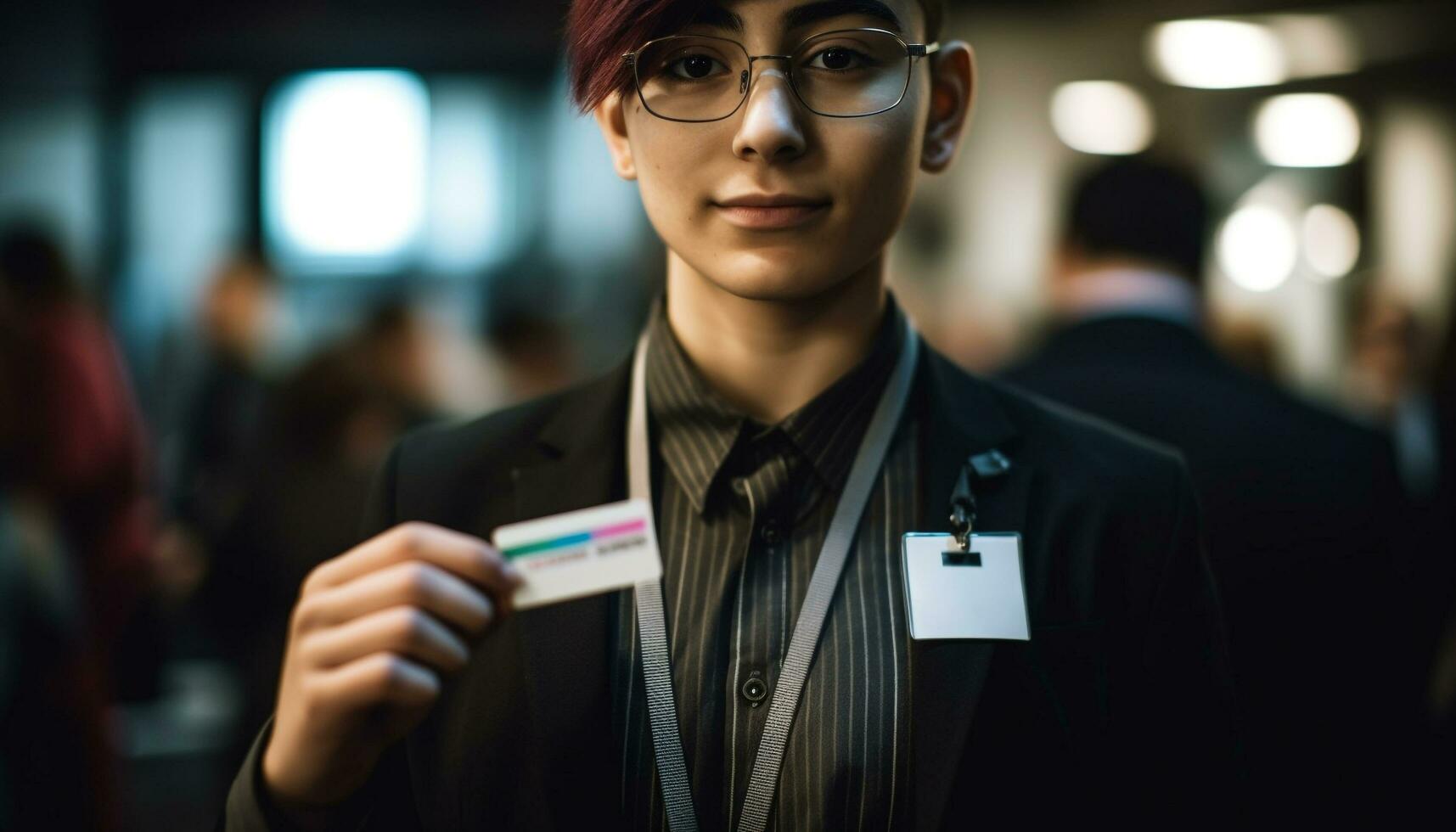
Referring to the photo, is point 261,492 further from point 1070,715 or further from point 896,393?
point 1070,715

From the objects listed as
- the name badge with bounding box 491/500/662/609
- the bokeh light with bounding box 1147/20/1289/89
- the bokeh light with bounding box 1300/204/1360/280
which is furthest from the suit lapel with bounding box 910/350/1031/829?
the bokeh light with bounding box 1300/204/1360/280

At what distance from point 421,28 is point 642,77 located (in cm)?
806

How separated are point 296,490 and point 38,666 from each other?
0.74 m

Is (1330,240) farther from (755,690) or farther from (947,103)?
(755,690)

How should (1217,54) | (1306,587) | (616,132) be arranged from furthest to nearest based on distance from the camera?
(1217,54) < (1306,587) < (616,132)

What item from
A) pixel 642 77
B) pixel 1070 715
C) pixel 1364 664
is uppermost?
pixel 642 77

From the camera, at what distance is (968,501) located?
1511 mm

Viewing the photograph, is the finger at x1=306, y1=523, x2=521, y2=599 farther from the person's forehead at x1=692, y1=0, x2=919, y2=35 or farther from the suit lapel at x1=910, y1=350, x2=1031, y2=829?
the person's forehead at x1=692, y1=0, x2=919, y2=35

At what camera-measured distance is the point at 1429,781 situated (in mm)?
2650

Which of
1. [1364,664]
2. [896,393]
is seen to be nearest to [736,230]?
[896,393]

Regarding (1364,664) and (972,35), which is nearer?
(1364,664)

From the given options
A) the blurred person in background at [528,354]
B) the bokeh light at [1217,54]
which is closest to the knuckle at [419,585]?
the blurred person in background at [528,354]

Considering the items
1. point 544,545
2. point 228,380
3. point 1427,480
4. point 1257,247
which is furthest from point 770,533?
point 1257,247

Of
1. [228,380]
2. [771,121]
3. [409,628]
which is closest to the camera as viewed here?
[409,628]
